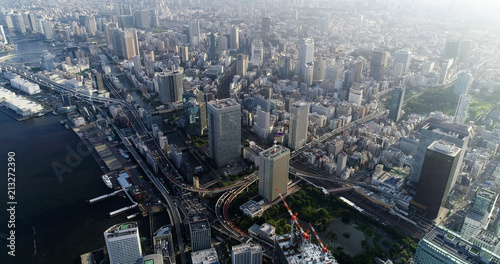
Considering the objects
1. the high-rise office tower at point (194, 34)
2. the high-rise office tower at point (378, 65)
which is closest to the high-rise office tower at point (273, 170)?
the high-rise office tower at point (378, 65)

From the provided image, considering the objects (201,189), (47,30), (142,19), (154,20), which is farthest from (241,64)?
(47,30)

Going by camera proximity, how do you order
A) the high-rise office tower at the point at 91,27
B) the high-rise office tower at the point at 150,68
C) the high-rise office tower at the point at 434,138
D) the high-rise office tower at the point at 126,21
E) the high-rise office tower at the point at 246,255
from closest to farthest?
the high-rise office tower at the point at 246,255, the high-rise office tower at the point at 434,138, the high-rise office tower at the point at 150,68, the high-rise office tower at the point at 91,27, the high-rise office tower at the point at 126,21

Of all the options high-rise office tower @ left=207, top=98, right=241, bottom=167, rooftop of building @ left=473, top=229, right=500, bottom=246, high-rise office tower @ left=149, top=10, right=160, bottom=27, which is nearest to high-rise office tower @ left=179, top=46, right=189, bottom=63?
high-rise office tower @ left=149, top=10, right=160, bottom=27

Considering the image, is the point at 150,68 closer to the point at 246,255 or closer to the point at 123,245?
the point at 123,245

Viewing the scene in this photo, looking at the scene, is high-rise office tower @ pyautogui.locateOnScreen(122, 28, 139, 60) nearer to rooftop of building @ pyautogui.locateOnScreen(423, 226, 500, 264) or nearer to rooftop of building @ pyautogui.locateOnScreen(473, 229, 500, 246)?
rooftop of building @ pyautogui.locateOnScreen(473, 229, 500, 246)

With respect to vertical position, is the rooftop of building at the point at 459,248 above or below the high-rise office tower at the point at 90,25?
below

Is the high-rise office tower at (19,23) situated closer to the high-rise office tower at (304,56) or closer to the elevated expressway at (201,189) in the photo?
the elevated expressway at (201,189)

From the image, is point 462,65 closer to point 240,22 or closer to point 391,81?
point 391,81
